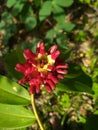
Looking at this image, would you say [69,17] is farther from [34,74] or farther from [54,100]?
[34,74]

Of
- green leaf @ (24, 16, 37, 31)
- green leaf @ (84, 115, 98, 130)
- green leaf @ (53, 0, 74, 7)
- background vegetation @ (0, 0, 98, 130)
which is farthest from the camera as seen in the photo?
green leaf @ (24, 16, 37, 31)

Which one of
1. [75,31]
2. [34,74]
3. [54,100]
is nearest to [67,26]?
[75,31]

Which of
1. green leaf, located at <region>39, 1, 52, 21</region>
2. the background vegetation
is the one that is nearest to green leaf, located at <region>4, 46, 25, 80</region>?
the background vegetation

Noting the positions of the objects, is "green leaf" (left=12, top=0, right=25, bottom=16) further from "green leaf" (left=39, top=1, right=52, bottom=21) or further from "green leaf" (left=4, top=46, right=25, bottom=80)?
"green leaf" (left=4, top=46, right=25, bottom=80)

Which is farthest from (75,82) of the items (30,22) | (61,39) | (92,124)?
(30,22)

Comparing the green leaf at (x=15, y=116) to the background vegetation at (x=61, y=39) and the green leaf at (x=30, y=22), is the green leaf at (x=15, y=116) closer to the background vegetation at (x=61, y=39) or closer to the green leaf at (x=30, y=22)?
the background vegetation at (x=61, y=39)
